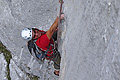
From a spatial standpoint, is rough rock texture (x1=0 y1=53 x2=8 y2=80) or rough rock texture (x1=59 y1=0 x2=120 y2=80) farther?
rough rock texture (x1=0 y1=53 x2=8 y2=80)

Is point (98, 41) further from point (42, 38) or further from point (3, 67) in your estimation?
point (3, 67)

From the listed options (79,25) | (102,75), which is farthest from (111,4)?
(79,25)

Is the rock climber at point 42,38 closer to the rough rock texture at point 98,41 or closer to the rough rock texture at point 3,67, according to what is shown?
the rough rock texture at point 98,41

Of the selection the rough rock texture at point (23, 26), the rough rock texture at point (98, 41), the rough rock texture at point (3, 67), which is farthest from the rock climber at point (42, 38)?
the rough rock texture at point (3, 67)

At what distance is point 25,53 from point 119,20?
3.95 m

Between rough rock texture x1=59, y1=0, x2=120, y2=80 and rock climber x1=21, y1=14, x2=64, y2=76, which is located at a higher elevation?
rough rock texture x1=59, y1=0, x2=120, y2=80

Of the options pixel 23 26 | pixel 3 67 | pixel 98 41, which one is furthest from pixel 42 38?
pixel 3 67

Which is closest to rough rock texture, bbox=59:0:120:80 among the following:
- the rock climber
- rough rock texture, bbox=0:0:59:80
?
the rock climber

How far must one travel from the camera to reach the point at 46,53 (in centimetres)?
324

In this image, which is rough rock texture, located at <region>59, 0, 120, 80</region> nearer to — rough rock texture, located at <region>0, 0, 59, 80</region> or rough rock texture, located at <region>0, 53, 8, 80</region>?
rough rock texture, located at <region>0, 0, 59, 80</region>

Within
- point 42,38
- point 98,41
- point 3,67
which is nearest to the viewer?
point 98,41

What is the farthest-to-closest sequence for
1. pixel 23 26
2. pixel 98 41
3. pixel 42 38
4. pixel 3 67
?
pixel 3 67 → pixel 23 26 → pixel 42 38 → pixel 98 41

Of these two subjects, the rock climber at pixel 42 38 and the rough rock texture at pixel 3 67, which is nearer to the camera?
the rock climber at pixel 42 38

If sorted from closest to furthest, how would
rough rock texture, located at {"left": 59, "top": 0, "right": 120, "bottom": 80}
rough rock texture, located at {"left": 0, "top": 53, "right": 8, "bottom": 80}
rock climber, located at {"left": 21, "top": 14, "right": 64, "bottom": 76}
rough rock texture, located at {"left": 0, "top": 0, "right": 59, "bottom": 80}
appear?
rough rock texture, located at {"left": 59, "top": 0, "right": 120, "bottom": 80} < rock climber, located at {"left": 21, "top": 14, "right": 64, "bottom": 76} < rough rock texture, located at {"left": 0, "top": 0, "right": 59, "bottom": 80} < rough rock texture, located at {"left": 0, "top": 53, "right": 8, "bottom": 80}
